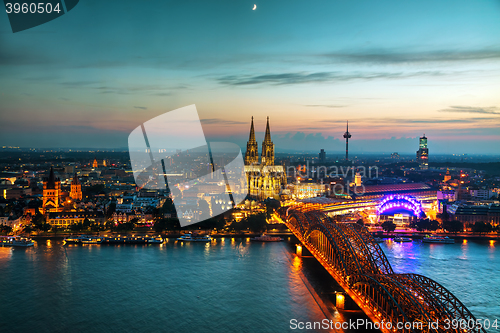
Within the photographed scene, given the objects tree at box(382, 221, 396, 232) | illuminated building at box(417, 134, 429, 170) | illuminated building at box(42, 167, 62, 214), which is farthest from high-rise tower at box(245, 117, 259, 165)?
illuminated building at box(417, 134, 429, 170)

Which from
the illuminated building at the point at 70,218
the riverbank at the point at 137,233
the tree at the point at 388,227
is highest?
the illuminated building at the point at 70,218

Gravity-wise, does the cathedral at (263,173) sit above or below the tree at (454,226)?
above

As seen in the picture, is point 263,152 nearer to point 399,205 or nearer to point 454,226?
point 399,205

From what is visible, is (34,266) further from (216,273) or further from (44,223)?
(44,223)

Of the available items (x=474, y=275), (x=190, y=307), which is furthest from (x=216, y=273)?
(x=474, y=275)

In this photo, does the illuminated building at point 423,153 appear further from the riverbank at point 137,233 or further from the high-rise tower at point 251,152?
the riverbank at point 137,233

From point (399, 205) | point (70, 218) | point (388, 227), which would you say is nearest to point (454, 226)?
point (388, 227)

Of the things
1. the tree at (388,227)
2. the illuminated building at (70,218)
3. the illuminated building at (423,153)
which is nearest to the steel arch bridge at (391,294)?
the tree at (388,227)
